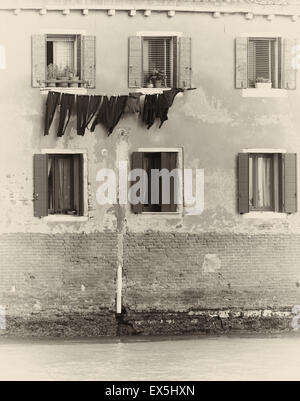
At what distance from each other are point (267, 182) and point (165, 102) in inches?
120

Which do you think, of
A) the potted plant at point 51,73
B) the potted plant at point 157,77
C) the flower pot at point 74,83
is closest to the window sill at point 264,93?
the potted plant at point 157,77

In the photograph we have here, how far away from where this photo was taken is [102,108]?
29422 millimetres

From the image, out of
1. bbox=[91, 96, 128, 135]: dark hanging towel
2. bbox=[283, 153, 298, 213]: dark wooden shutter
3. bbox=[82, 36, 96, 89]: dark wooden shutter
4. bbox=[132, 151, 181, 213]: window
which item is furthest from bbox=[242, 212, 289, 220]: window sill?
bbox=[82, 36, 96, 89]: dark wooden shutter

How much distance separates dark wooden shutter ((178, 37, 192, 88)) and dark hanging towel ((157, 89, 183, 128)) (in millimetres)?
237

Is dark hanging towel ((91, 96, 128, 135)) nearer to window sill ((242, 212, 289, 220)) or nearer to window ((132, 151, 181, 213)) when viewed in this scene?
window ((132, 151, 181, 213))

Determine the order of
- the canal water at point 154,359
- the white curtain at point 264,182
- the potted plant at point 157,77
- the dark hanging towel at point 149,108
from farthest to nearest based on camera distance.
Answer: the white curtain at point 264,182 → the potted plant at point 157,77 → the dark hanging towel at point 149,108 → the canal water at point 154,359

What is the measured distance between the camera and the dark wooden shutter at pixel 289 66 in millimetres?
30125

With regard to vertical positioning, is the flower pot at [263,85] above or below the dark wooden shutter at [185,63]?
below

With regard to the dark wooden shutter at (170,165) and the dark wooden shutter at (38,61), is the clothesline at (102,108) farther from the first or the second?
the dark wooden shutter at (170,165)

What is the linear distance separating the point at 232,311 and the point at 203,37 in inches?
248

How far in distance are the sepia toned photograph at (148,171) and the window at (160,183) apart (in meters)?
0.03

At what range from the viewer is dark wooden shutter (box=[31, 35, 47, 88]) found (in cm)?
2939

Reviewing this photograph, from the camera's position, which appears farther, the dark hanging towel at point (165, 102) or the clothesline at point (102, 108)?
the dark hanging towel at point (165, 102)
